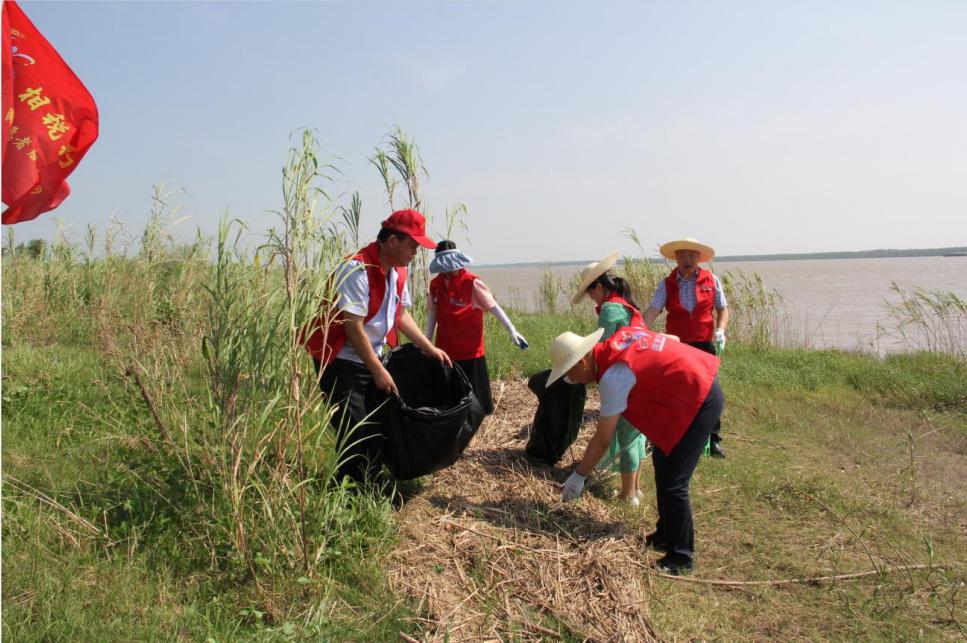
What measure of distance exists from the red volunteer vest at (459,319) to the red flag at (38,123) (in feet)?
9.31

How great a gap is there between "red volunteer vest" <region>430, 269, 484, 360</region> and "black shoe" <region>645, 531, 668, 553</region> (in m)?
1.97

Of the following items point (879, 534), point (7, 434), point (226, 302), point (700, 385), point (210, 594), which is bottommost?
point (879, 534)

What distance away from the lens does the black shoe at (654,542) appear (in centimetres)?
351

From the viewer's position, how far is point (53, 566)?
8.75 ft

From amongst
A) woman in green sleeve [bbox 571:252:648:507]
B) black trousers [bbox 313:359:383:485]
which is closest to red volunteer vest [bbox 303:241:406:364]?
black trousers [bbox 313:359:383:485]

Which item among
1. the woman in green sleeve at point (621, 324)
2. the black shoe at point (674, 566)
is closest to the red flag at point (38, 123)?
the woman in green sleeve at point (621, 324)

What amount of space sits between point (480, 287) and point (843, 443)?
3.59 metres

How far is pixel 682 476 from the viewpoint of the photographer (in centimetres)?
330

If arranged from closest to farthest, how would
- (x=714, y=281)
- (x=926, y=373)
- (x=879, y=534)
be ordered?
(x=879, y=534)
(x=714, y=281)
(x=926, y=373)

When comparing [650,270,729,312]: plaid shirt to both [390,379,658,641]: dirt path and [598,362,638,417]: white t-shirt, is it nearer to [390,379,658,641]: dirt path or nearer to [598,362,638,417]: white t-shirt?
[390,379,658,641]: dirt path

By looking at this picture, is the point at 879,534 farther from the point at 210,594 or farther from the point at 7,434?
the point at 7,434

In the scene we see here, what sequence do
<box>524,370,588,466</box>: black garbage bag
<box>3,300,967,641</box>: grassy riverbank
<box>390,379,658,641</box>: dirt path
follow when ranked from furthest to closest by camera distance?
1. <box>524,370,588,466</box>: black garbage bag
2. <box>390,379,658,641</box>: dirt path
3. <box>3,300,967,641</box>: grassy riverbank

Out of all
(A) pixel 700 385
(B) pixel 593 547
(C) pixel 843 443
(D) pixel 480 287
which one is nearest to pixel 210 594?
(B) pixel 593 547

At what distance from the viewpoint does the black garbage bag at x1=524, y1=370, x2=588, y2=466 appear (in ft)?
14.8
